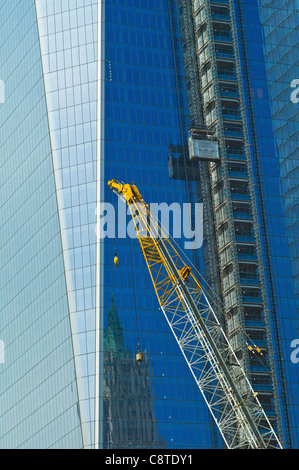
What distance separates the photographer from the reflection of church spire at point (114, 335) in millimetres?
187000

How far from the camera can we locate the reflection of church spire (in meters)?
187

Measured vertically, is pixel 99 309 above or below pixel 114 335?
above

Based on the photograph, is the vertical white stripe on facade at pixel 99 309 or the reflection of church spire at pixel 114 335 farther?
the reflection of church spire at pixel 114 335

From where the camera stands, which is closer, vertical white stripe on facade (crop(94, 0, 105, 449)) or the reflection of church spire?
vertical white stripe on facade (crop(94, 0, 105, 449))

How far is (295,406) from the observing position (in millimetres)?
195625

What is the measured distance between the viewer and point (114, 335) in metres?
187

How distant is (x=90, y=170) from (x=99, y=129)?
7.24 meters

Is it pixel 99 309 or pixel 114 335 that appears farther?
pixel 99 309
